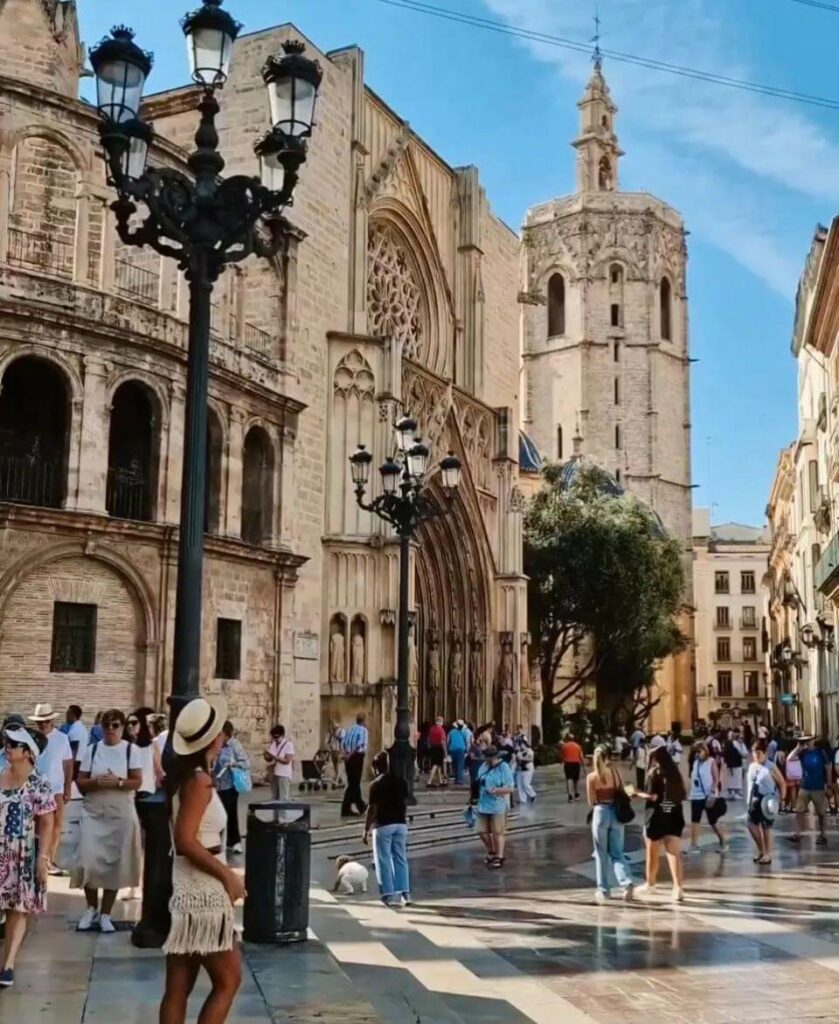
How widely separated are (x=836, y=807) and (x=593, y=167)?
203ft

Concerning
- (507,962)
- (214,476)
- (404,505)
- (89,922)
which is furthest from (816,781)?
(214,476)

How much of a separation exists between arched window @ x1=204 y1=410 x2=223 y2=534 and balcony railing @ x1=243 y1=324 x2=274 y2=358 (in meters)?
2.44

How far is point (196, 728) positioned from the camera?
4902mm

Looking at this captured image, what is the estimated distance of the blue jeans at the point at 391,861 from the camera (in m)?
11.0

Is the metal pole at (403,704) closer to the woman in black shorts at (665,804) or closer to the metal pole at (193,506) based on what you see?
the woman in black shorts at (665,804)

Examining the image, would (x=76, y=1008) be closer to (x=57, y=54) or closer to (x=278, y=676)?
(x=278, y=676)

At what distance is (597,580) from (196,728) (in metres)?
39.1

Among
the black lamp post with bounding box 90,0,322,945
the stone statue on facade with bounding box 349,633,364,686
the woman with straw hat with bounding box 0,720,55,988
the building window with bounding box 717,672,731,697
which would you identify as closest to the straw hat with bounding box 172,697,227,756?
the woman with straw hat with bounding box 0,720,55,988

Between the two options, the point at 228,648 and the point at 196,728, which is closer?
the point at 196,728

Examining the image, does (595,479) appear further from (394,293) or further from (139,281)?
(139,281)

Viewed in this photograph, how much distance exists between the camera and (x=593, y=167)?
77500mm

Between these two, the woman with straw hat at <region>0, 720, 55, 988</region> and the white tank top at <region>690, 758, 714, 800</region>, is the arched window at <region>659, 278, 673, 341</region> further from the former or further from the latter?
the woman with straw hat at <region>0, 720, 55, 988</region>

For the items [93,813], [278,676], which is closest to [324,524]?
[278,676]

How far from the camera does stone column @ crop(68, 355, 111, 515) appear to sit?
20438 millimetres
